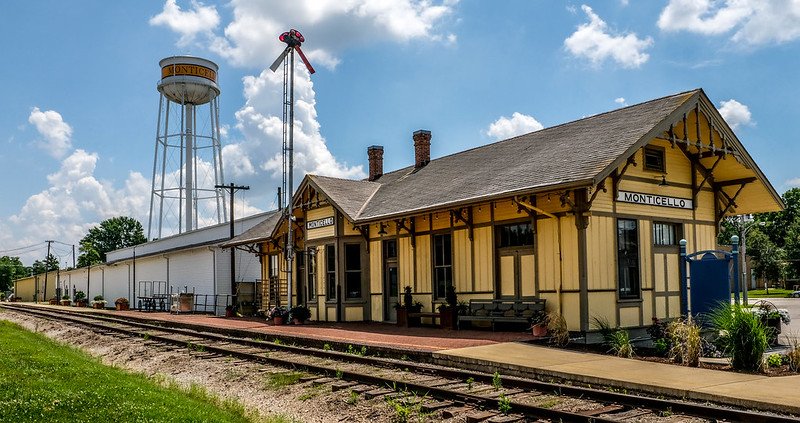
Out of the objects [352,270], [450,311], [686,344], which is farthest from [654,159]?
[352,270]

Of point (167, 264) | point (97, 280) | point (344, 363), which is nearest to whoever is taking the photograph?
point (344, 363)

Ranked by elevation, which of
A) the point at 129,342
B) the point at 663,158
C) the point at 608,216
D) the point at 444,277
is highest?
the point at 663,158

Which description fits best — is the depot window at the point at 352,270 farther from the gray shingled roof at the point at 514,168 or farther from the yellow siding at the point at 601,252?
the yellow siding at the point at 601,252

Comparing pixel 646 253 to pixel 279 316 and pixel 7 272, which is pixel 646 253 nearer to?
pixel 279 316

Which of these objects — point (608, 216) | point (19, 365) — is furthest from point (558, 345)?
point (19, 365)

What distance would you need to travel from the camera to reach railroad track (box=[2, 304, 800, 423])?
786 centimetres

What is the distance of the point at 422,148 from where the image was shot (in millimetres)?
25422

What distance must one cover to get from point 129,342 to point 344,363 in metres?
8.58

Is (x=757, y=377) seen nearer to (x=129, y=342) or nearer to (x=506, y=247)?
(x=506, y=247)

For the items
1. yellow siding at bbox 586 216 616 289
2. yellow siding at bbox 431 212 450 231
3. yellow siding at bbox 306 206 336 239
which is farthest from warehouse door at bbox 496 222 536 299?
yellow siding at bbox 306 206 336 239

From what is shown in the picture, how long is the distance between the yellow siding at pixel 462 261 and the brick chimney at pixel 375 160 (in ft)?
33.3

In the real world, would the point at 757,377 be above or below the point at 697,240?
below

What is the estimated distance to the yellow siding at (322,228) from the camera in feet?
74.5

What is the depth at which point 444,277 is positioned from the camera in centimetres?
1861
